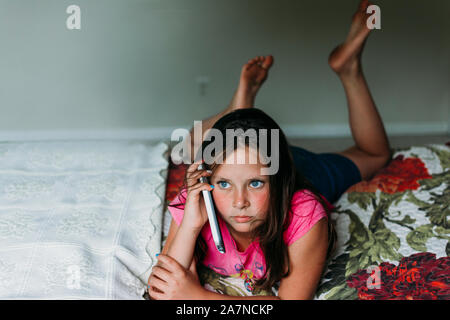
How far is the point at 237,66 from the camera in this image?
2041mm

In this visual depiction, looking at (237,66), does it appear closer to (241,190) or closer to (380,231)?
(380,231)

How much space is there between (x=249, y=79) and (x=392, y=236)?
53cm

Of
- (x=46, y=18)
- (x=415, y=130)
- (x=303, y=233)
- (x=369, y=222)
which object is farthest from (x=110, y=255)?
(x=415, y=130)

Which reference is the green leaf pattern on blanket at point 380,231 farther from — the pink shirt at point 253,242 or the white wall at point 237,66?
the white wall at point 237,66

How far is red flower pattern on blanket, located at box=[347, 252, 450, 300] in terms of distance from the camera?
863mm

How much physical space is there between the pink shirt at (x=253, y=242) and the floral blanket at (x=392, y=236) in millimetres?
27

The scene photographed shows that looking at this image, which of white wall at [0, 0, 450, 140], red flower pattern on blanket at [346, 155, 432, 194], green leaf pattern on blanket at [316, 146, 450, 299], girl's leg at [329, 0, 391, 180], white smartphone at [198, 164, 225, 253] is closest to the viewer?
white smartphone at [198, 164, 225, 253]

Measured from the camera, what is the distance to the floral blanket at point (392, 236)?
2.94ft

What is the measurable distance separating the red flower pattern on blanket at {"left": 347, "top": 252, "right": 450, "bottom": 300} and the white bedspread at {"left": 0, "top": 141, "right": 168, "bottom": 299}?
41 centimetres

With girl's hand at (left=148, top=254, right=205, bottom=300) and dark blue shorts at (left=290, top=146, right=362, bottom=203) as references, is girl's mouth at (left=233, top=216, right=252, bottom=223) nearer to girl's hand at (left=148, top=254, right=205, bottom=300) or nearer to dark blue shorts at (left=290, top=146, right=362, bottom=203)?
girl's hand at (left=148, top=254, right=205, bottom=300)

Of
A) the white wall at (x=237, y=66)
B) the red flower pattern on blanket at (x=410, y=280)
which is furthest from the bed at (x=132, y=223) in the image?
the white wall at (x=237, y=66)
